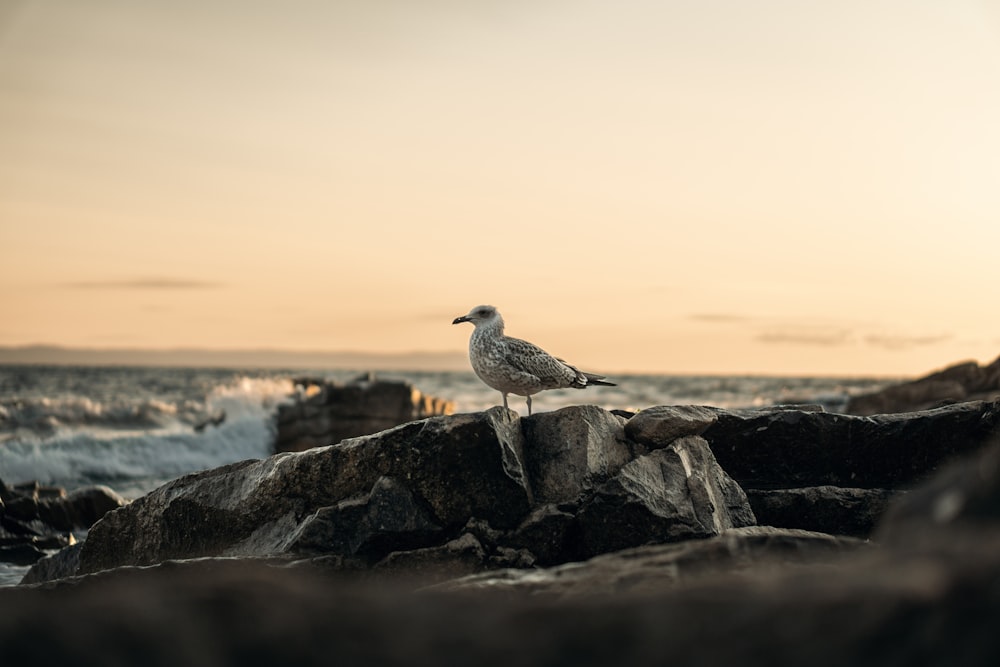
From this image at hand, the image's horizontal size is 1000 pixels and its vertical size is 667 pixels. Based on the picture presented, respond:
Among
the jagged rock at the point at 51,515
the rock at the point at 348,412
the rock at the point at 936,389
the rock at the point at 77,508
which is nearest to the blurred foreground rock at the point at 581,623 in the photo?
the jagged rock at the point at 51,515

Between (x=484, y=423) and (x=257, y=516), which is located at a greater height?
(x=484, y=423)

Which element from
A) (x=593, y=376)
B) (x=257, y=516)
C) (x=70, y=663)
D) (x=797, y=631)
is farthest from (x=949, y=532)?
(x=593, y=376)

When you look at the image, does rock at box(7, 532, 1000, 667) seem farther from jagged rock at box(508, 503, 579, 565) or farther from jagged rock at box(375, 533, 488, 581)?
jagged rock at box(508, 503, 579, 565)

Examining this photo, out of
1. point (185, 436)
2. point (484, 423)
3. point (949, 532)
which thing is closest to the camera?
point (949, 532)

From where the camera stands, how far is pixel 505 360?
346 inches

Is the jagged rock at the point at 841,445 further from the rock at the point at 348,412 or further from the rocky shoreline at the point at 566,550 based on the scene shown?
the rock at the point at 348,412

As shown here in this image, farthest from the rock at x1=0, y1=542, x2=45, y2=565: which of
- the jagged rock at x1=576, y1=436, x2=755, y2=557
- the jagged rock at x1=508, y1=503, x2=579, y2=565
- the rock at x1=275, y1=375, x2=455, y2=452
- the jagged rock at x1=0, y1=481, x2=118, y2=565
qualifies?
the rock at x1=275, y1=375, x2=455, y2=452

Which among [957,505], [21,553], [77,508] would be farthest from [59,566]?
[957,505]

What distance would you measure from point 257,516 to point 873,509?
5257 millimetres

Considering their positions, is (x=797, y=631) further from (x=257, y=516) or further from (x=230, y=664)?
(x=257, y=516)

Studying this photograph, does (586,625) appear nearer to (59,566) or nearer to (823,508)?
(823,508)

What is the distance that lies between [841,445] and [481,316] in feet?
11.7

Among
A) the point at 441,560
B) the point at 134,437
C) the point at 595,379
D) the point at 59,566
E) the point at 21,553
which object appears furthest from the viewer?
the point at 134,437

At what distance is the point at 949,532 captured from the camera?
263cm
